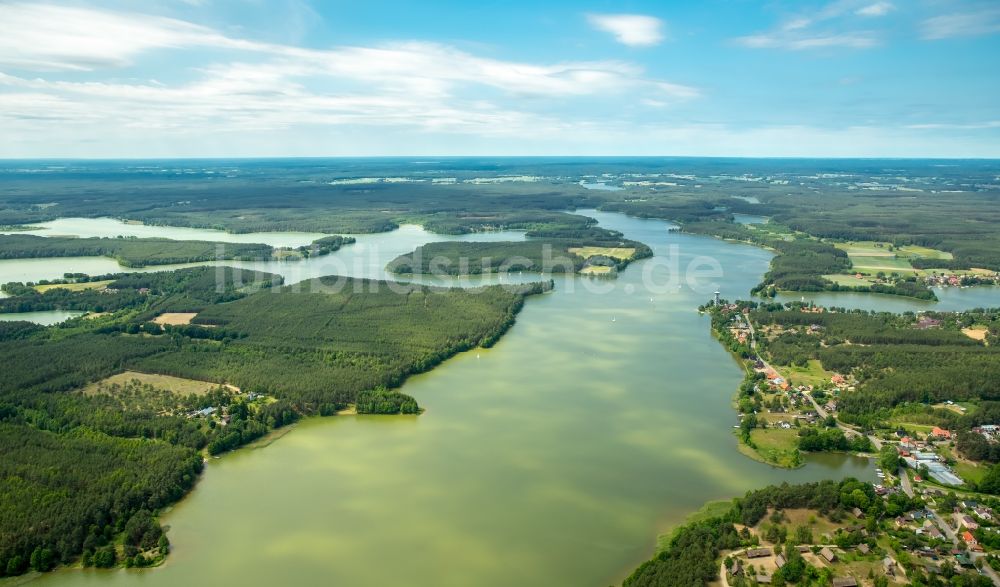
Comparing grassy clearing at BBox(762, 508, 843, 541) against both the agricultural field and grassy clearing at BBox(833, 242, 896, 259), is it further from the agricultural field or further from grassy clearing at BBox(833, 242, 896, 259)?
grassy clearing at BBox(833, 242, 896, 259)

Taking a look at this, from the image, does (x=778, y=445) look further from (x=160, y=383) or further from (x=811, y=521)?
(x=160, y=383)

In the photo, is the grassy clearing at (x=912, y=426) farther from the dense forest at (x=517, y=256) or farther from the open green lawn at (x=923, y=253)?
the open green lawn at (x=923, y=253)

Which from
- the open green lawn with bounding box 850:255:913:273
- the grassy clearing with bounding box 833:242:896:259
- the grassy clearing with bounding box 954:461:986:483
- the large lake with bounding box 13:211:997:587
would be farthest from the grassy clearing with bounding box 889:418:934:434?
the grassy clearing with bounding box 833:242:896:259

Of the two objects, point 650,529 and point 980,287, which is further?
point 980,287

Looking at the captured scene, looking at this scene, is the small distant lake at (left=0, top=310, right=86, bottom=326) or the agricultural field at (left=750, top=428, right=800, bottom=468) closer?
the agricultural field at (left=750, top=428, right=800, bottom=468)

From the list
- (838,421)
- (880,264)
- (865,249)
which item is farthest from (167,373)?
(865,249)

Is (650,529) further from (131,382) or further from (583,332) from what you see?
(131,382)

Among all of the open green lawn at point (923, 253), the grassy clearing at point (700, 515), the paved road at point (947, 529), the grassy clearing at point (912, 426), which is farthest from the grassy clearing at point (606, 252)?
the grassy clearing at point (700, 515)

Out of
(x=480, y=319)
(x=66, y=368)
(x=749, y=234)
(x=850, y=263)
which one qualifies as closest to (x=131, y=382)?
(x=66, y=368)
